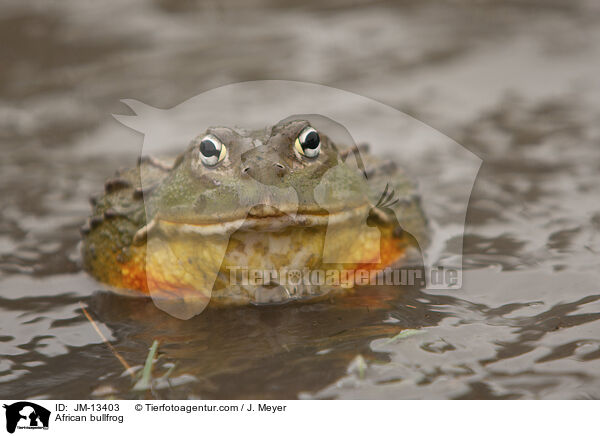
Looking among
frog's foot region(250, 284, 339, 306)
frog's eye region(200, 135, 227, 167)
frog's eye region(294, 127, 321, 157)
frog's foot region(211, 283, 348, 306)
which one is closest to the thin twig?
frog's foot region(211, 283, 348, 306)

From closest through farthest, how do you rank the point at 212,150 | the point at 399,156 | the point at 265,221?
the point at 265,221 → the point at 212,150 → the point at 399,156

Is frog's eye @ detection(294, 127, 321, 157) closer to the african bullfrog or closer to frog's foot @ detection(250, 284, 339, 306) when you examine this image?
the african bullfrog

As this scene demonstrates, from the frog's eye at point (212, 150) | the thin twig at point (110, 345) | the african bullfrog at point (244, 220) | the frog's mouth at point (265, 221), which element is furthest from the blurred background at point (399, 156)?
the frog's eye at point (212, 150)

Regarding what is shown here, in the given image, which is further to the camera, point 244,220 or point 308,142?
point 308,142

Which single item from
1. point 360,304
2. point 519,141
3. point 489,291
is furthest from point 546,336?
point 519,141

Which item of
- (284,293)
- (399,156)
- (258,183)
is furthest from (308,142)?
(399,156)
